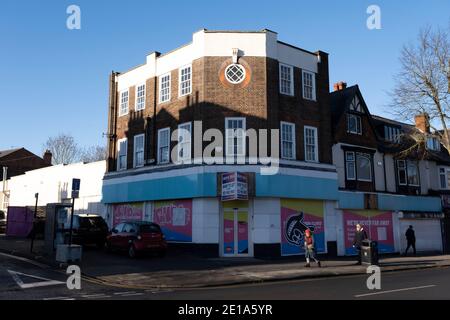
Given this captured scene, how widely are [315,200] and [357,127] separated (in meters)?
7.46

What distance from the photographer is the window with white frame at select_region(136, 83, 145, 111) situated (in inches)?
1101

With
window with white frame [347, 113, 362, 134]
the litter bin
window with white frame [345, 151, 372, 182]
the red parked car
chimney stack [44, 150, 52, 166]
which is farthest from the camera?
chimney stack [44, 150, 52, 166]

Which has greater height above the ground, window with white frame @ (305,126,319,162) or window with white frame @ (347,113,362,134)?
window with white frame @ (347,113,362,134)

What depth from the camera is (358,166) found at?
28.5 m

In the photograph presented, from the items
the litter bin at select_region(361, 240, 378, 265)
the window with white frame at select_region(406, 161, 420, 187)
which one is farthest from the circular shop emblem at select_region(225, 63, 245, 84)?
the window with white frame at select_region(406, 161, 420, 187)

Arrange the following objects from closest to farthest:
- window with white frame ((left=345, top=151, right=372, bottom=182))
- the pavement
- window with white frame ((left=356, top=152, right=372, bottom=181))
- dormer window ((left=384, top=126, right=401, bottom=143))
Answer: the pavement → window with white frame ((left=345, top=151, right=372, bottom=182)) → window with white frame ((left=356, top=152, right=372, bottom=181)) → dormer window ((left=384, top=126, right=401, bottom=143))

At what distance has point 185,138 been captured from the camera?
2427 centimetres

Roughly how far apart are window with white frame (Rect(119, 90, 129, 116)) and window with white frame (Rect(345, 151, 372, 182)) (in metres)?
15.0

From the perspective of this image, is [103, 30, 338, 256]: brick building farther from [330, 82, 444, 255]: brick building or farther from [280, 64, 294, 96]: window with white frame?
[330, 82, 444, 255]: brick building

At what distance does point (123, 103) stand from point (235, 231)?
42.1 ft

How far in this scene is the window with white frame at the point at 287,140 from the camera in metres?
24.0

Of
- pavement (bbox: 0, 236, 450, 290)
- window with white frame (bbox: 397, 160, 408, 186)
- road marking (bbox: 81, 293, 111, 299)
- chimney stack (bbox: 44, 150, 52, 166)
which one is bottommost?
road marking (bbox: 81, 293, 111, 299)
